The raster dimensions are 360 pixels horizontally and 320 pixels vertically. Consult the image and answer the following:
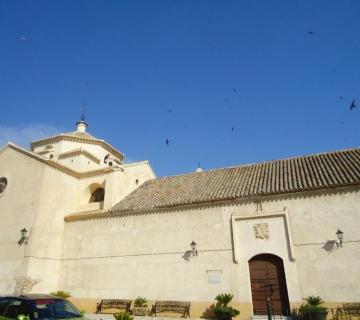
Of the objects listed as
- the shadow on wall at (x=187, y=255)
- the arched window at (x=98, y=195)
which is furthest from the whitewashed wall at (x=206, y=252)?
the arched window at (x=98, y=195)

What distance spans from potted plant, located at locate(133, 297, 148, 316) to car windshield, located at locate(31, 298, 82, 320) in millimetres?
7958

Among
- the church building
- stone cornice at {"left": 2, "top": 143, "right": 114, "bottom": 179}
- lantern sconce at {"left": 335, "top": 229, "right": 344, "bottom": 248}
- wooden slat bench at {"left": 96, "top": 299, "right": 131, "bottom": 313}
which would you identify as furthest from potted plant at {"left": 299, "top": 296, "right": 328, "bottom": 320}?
stone cornice at {"left": 2, "top": 143, "right": 114, "bottom": 179}

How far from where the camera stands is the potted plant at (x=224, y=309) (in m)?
13.4

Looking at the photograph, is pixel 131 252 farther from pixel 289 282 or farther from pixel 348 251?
pixel 348 251

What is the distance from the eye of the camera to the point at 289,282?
1388cm

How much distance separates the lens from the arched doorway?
14.0 meters

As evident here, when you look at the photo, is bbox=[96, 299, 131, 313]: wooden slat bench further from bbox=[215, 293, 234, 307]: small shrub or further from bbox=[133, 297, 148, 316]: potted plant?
bbox=[215, 293, 234, 307]: small shrub

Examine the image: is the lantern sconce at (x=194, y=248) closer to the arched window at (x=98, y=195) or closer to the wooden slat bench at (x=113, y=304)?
the wooden slat bench at (x=113, y=304)

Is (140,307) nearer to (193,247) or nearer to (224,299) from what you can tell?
(193,247)

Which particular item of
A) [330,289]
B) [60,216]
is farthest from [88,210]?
[330,289]

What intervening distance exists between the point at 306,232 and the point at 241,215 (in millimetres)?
2981

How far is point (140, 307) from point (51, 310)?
8656 millimetres

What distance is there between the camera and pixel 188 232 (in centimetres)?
1644

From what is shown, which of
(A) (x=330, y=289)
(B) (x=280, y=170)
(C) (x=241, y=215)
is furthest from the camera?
(B) (x=280, y=170)
